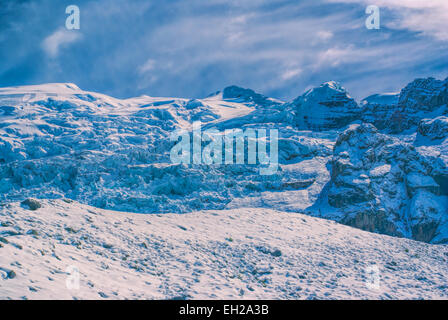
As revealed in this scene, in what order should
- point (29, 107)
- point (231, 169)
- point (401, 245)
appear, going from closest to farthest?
point (401, 245)
point (231, 169)
point (29, 107)

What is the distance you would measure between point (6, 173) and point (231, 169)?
127ft

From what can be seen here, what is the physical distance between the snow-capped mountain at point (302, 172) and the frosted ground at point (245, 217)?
198mm

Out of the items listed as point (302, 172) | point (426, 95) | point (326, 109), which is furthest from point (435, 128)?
point (326, 109)

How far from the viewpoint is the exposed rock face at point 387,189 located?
34.5 m

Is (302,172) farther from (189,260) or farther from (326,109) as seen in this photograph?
A: (326,109)

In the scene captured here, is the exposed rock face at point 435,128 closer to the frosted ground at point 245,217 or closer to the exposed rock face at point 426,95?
the frosted ground at point 245,217

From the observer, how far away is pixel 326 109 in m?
107

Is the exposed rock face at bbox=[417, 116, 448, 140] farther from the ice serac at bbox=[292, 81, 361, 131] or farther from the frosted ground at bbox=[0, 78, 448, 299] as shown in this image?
the ice serac at bbox=[292, 81, 361, 131]

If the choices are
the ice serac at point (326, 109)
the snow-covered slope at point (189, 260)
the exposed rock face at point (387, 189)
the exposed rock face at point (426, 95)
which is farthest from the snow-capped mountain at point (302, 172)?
the snow-covered slope at point (189, 260)

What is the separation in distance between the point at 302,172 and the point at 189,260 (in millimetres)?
41230
